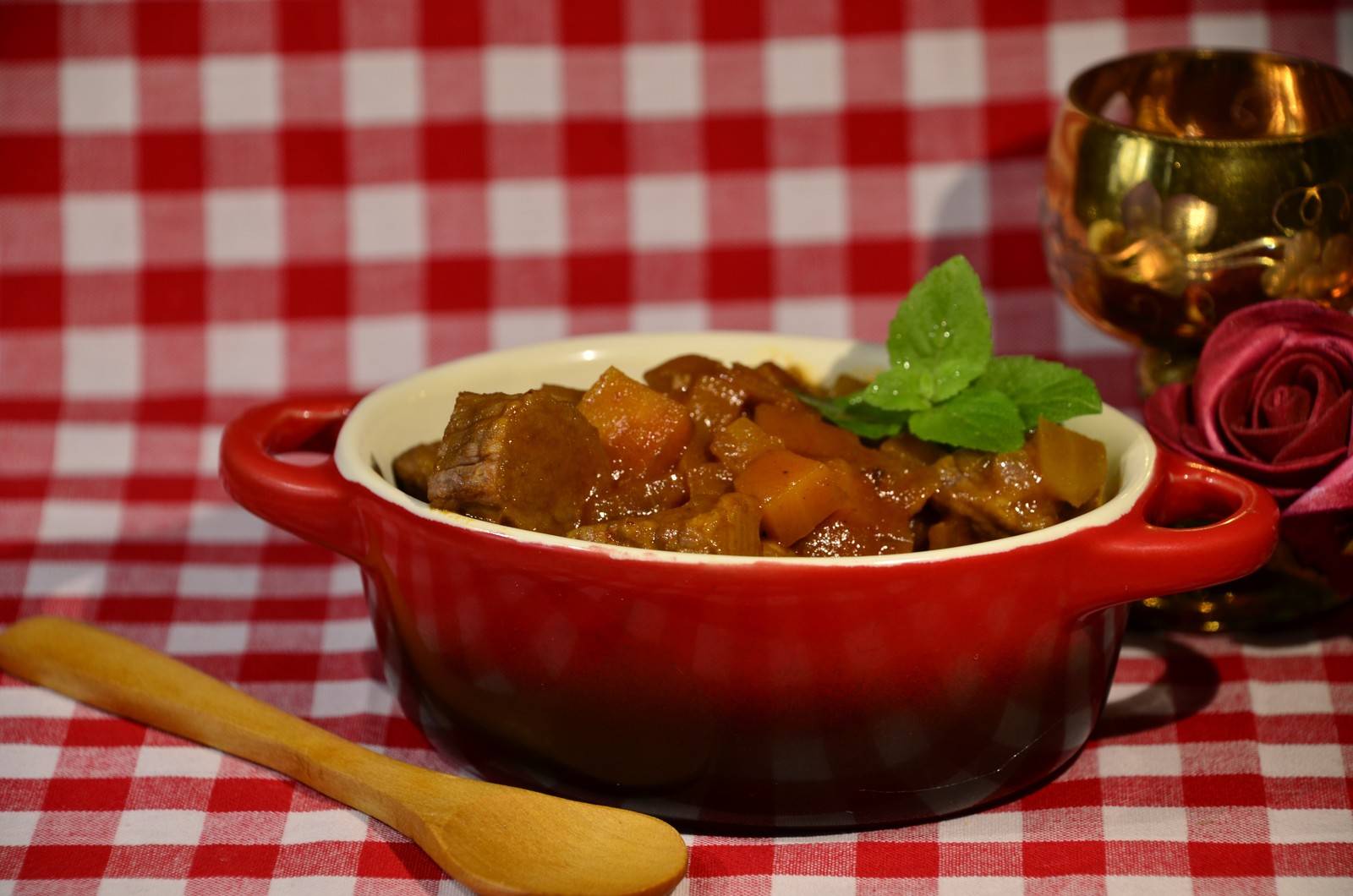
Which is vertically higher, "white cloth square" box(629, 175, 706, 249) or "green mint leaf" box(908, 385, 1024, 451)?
"white cloth square" box(629, 175, 706, 249)

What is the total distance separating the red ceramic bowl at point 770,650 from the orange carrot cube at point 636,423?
0.23m

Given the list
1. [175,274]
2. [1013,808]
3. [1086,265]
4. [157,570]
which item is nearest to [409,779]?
[1013,808]

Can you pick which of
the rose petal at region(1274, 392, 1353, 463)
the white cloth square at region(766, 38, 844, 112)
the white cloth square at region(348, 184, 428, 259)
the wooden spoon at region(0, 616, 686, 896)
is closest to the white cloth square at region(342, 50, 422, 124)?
the white cloth square at region(348, 184, 428, 259)

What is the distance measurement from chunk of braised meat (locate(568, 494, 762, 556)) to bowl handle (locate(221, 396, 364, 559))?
0.79ft

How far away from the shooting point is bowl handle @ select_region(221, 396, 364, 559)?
1.53 meters

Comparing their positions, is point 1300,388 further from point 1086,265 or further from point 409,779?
point 409,779

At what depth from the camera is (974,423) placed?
1.56 metres

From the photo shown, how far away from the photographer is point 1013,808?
1516 mm

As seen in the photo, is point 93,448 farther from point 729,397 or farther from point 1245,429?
point 1245,429

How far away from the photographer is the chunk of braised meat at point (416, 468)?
162 centimetres

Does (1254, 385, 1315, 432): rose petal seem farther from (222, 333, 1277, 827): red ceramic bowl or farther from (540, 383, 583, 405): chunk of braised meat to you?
(540, 383, 583, 405): chunk of braised meat

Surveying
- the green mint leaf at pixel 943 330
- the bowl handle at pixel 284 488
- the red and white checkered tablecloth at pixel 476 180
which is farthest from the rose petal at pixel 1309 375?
the bowl handle at pixel 284 488

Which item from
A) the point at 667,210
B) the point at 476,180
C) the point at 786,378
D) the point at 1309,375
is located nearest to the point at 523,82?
the point at 476,180

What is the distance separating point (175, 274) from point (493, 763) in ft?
4.54
